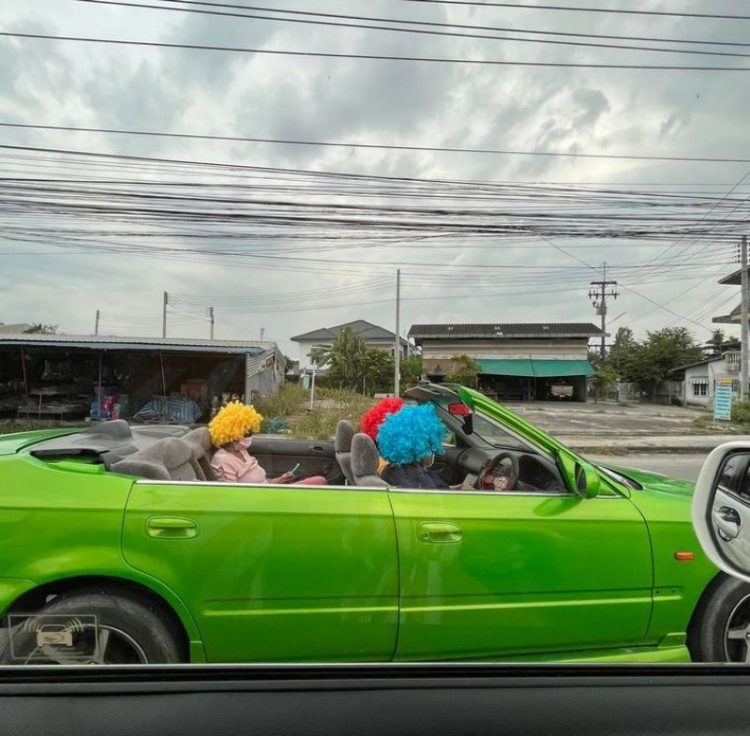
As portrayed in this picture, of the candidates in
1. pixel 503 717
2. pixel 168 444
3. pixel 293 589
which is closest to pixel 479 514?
pixel 293 589

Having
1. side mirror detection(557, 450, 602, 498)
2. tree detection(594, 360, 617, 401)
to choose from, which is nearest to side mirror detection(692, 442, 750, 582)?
side mirror detection(557, 450, 602, 498)

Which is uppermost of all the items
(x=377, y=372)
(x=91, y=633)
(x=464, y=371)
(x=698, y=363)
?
(x=698, y=363)

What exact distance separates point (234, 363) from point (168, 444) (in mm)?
15353

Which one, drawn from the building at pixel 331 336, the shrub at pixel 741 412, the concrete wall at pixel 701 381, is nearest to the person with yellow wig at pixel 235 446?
the shrub at pixel 741 412

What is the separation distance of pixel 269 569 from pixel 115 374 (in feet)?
56.4

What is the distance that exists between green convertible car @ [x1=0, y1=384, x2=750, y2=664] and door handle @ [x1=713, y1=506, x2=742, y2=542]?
75 centimetres

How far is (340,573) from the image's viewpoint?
2.08 meters

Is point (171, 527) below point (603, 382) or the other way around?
below

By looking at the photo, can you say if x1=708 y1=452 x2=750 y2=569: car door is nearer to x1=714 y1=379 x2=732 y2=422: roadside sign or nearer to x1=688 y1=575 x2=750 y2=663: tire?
x1=688 y1=575 x2=750 y2=663: tire

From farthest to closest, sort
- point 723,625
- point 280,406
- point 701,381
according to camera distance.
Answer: point 701,381
point 280,406
point 723,625

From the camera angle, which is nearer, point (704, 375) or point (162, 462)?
point (162, 462)

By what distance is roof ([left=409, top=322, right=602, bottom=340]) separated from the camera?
136 feet

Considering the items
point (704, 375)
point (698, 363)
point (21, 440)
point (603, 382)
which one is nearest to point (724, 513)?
point (21, 440)

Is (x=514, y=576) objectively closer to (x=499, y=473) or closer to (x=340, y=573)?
(x=340, y=573)
